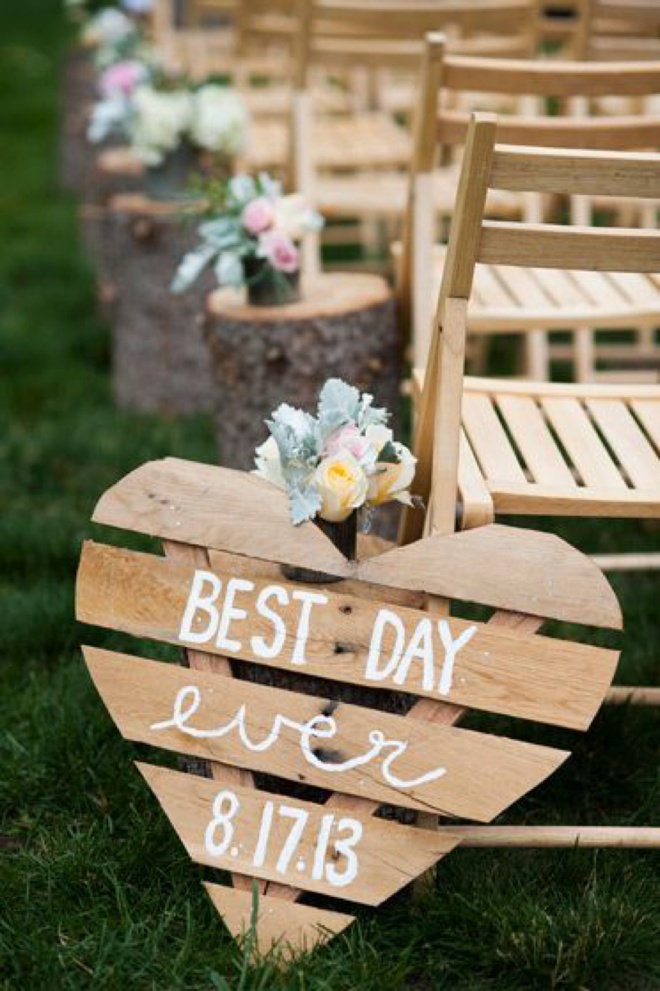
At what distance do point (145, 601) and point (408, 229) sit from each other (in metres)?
1.27

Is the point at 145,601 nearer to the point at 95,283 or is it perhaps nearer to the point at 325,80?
the point at 95,283

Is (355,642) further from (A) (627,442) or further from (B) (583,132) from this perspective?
(B) (583,132)

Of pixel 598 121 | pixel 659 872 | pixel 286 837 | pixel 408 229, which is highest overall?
pixel 598 121

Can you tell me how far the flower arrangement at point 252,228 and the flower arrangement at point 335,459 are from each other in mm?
960

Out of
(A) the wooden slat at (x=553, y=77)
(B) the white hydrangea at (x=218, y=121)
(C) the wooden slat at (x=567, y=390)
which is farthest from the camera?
(B) the white hydrangea at (x=218, y=121)

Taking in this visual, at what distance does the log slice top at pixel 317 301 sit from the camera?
10.1ft

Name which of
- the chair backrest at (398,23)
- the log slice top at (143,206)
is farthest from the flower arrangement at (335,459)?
the log slice top at (143,206)

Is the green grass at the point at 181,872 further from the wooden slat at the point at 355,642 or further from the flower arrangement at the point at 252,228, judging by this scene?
the flower arrangement at the point at 252,228

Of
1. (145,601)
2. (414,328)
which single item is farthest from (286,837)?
(414,328)

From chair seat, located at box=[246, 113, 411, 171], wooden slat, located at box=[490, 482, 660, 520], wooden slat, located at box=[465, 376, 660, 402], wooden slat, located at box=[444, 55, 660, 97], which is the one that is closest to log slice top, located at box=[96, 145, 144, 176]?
chair seat, located at box=[246, 113, 411, 171]

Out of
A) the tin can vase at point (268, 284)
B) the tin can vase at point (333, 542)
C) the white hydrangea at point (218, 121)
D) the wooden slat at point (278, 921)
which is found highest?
the white hydrangea at point (218, 121)

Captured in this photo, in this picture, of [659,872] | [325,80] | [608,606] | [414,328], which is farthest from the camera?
[325,80]

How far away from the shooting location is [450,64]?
2.77m

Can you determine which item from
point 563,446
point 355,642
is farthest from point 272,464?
point 563,446
